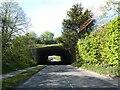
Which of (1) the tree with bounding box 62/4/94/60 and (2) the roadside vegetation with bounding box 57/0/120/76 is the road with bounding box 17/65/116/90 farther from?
(1) the tree with bounding box 62/4/94/60

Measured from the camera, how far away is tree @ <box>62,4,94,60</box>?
2970 inches

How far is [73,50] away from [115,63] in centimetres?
4570

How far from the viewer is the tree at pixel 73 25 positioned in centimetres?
7544

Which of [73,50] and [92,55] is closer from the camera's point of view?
[92,55]

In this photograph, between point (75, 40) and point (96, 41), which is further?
point (75, 40)

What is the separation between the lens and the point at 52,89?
19.4m

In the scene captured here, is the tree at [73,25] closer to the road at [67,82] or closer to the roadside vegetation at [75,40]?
the roadside vegetation at [75,40]

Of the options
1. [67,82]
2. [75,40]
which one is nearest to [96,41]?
[67,82]

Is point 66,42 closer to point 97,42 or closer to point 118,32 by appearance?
point 97,42

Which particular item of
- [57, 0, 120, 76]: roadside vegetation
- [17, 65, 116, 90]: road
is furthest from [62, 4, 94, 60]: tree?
[17, 65, 116, 90]: road

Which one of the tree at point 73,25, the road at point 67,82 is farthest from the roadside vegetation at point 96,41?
the road at point 67,82

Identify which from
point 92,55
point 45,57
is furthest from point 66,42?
point 45,57

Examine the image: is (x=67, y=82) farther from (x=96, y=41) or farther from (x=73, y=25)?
(x=73, y=25)

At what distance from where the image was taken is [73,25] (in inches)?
3044
